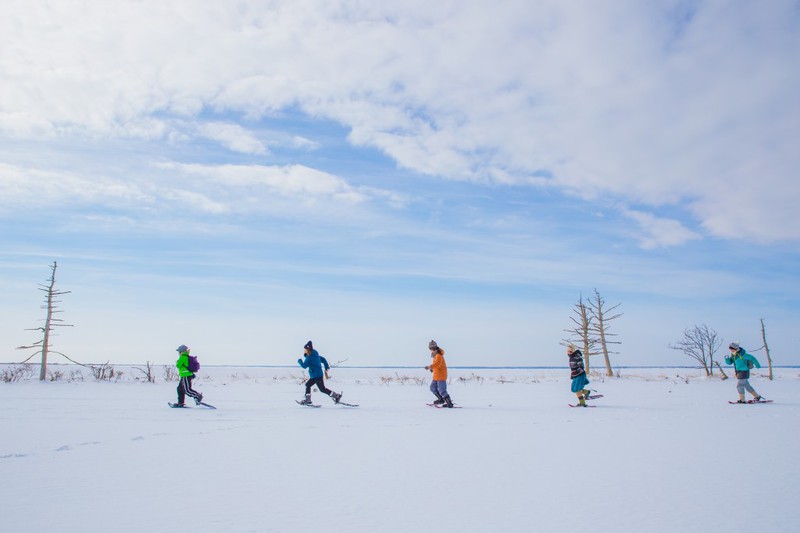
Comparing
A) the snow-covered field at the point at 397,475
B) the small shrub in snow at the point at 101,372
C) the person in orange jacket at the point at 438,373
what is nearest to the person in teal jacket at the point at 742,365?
the snow-covered field at the point at 397,475

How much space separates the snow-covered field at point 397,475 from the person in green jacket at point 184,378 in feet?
10.3

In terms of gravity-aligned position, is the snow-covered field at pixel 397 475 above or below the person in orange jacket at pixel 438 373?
below

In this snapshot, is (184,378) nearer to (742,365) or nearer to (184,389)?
(184,389)

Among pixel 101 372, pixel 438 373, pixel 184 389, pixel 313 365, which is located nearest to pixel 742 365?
pixel 438 373

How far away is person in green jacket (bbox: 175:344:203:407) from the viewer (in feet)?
46.4

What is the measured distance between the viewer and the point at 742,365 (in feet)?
49.9

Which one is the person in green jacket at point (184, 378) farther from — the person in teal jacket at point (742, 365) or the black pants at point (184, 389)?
the person in teal jacket at point (742, 365)

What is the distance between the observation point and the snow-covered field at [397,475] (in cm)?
418

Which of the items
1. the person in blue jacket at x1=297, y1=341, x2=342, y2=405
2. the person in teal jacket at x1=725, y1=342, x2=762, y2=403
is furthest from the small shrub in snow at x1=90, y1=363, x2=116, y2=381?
the person in teal jacket at x1=725, y1=342, x2=762, y2=403

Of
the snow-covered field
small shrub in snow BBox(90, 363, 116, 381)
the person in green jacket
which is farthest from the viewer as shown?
small shrub in snow BBox(90, 363, 116, 381)

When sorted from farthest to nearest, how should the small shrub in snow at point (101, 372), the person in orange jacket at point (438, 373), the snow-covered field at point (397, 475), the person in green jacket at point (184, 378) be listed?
the small shrub in snow at point (101, 372), the person in orange jacket at point (438, 373), the person in green jacket at point (184, 378), the snow-covered field at point (397, 475)

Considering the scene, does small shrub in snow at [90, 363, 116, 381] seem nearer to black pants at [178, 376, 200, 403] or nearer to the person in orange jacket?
black pants at [178, 376, 200, 403]

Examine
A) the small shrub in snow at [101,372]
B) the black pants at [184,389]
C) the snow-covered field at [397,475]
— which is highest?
the small shrub in snow at [101,372]

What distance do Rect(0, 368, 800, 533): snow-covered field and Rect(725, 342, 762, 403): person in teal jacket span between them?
4.46 meters
